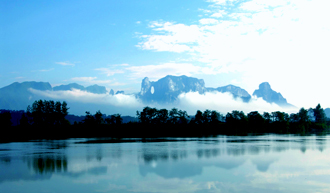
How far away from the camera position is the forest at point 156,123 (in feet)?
301

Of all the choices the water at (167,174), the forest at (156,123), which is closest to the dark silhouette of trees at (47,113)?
the forest at (156,123)

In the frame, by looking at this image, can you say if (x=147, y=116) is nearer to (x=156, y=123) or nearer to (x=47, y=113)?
(x=156, y=123)

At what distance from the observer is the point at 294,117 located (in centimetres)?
13425

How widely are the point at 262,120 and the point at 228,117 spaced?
1510 centimetres

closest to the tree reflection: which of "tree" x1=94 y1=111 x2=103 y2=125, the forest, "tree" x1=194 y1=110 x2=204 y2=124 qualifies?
the forest

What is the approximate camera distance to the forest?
91.6 metres

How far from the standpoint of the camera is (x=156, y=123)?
375ft

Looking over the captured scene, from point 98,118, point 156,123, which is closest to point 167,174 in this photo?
point 98,118

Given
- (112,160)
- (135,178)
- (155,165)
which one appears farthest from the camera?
(112,160)

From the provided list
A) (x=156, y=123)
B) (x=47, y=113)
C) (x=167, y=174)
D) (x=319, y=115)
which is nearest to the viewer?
(x=167, y=174)

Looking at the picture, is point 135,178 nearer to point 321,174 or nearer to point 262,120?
point 321,174

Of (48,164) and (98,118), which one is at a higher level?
(98,118)

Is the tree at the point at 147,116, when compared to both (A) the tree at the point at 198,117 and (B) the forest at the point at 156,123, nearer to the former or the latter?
(B) the forest at the point at 156,123

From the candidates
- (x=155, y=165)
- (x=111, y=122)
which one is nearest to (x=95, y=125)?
(x=111, y=122)
